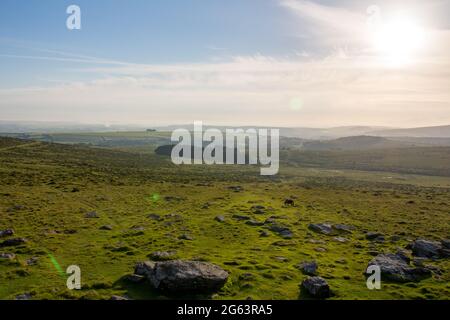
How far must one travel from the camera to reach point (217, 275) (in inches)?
861

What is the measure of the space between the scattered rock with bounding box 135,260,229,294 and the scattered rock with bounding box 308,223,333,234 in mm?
18435

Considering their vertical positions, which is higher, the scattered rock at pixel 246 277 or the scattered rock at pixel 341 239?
the scattered rock at pixel 246 277

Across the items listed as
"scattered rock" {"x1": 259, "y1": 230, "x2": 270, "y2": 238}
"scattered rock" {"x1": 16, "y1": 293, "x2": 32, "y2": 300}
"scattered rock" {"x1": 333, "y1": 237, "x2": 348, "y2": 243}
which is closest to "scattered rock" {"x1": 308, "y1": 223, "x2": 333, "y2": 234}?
"scattered rock" {"x1": 333, "y1": 237, "x2": 348, "y2": 243}

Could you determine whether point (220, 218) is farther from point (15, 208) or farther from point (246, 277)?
point (15, 208)

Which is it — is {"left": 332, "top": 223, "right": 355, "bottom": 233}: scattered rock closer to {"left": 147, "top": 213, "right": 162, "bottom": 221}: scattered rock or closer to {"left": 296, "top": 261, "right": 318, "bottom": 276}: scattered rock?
{"left": 296, "top": 261, "right": 318, "bottom": 276}: scattered rock

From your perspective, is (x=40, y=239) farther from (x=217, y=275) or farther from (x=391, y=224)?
(x=391, y=224)

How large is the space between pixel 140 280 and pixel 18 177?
165ft

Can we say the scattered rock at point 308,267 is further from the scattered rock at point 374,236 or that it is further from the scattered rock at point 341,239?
the scattered rock at point 374,236

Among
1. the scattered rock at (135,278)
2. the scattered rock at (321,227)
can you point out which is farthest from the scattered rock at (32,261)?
the scattered rock at (321,227)

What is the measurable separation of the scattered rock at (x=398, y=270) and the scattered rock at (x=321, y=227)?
425 inches

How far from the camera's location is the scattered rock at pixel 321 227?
37803 millimetres

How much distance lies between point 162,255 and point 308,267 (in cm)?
1126

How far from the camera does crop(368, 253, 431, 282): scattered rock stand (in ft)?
79.5
